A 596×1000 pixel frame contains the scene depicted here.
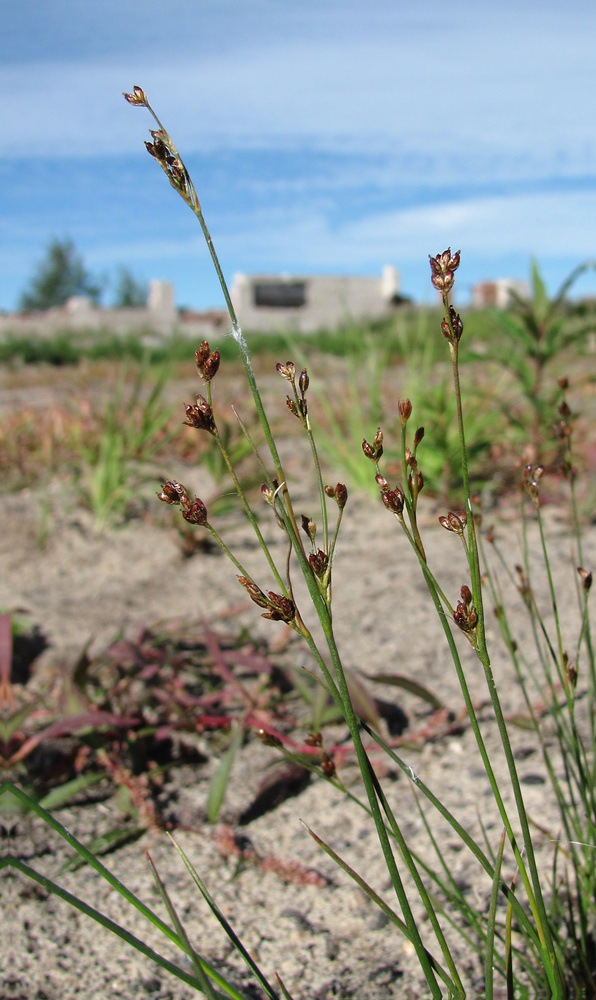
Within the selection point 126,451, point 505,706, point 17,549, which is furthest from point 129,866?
point 126,451

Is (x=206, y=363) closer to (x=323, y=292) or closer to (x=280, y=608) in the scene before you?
(x=280, y=608)

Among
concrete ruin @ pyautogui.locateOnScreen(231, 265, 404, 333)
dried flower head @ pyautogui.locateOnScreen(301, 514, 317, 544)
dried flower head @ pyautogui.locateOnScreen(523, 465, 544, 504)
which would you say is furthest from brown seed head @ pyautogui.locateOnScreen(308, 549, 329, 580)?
concrete ruin @ pyautogui.locateOnScreen(231, 265, 404, 333)

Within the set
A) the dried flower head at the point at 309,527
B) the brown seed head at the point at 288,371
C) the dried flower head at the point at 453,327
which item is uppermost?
the dried flower head at the point at 453,327

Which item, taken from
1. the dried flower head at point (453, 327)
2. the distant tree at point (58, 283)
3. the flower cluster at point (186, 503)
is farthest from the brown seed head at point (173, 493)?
the distant tree at point (58, 283)

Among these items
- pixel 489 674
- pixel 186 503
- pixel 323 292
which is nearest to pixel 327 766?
pixel 489 674

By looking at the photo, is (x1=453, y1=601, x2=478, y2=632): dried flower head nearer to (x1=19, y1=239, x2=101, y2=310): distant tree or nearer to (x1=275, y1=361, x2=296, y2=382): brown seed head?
(x1=275, y1=361, x2=296, y2=382): brown seed head

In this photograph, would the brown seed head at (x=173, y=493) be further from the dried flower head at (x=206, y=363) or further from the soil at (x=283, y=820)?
the soil at (x=283, y=820)

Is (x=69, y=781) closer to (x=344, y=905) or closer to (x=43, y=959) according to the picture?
(x=43, y=959)

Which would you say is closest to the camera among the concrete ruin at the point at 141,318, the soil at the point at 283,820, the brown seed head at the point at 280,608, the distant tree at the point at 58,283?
the brown seed head at the point at 280,608
